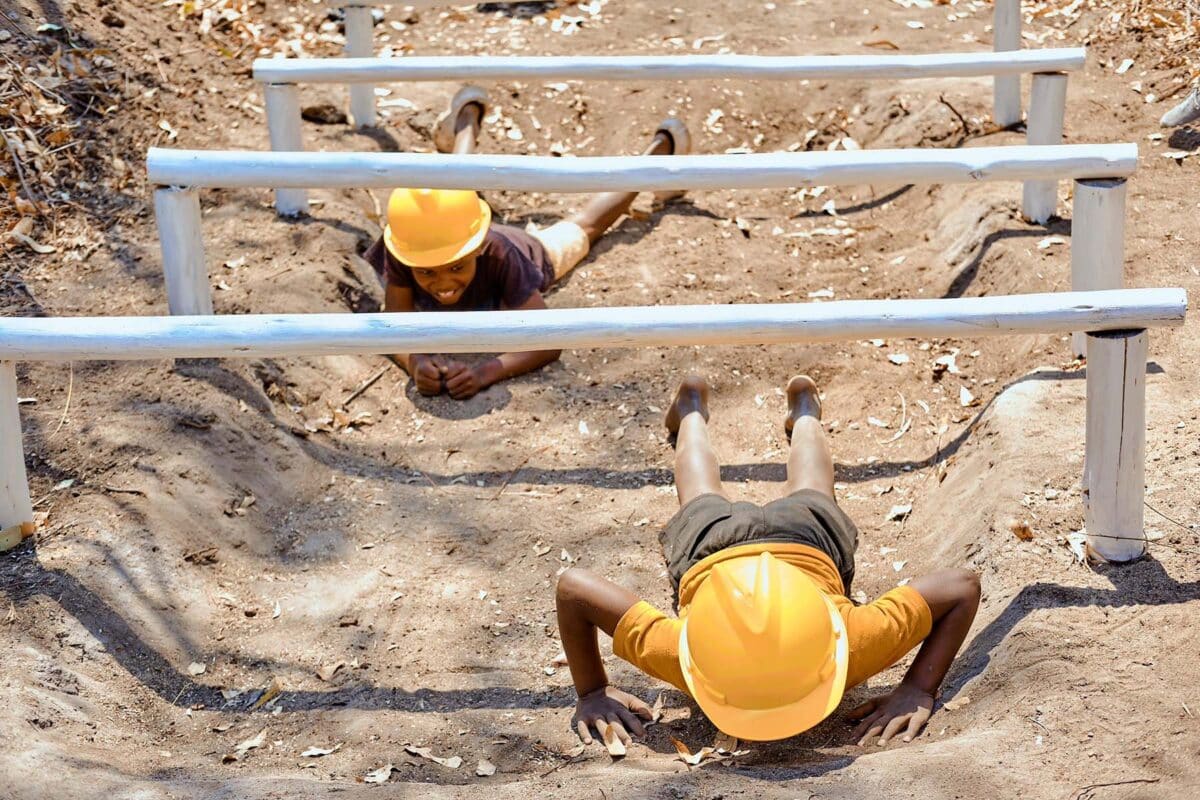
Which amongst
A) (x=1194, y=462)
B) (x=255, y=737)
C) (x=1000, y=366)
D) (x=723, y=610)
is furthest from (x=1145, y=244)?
(x=255, y=737)

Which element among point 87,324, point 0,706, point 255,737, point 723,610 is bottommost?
point 255,737

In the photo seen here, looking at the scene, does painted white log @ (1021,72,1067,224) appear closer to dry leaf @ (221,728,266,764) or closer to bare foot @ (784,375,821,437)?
bare foot @ (784,375,821,437)

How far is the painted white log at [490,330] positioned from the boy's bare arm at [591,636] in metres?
0.74

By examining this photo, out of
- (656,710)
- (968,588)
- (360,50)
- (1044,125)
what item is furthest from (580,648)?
(360,50)

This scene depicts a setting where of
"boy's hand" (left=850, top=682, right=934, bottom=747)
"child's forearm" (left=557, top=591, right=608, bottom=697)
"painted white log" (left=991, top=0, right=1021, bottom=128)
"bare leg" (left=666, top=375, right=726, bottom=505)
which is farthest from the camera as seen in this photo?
"painted white log" (left=991, top=0, right=1021, bottom=128)

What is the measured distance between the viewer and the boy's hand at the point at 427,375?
5457 mm

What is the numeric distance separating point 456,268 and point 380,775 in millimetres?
2670

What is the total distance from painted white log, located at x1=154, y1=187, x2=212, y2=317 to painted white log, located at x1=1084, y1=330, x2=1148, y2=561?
10.3ft

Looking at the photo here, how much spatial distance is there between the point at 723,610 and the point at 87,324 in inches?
82.2

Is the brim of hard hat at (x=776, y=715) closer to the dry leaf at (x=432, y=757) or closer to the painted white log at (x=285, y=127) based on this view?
the dry leaf at (x=432, y=757)

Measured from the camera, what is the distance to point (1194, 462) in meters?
4.18

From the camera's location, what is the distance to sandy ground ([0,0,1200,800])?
133 inches

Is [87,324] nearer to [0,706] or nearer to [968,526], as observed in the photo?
[0,706]

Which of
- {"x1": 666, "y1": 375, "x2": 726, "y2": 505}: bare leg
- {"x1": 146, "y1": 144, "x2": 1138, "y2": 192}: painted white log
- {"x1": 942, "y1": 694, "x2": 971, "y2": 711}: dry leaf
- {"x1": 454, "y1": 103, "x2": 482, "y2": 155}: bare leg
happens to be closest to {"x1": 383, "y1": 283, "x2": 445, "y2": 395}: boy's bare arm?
{"x1": 146, "y1": 144, "x2": 1138, "y2": 192}: painted white log
